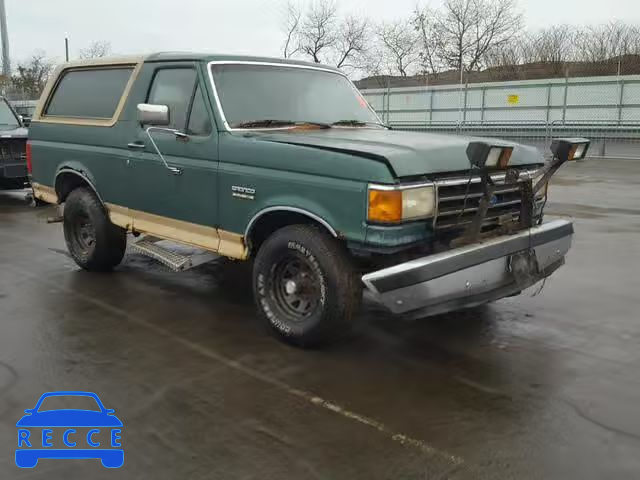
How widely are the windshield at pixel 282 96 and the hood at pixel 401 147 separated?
0.28 m

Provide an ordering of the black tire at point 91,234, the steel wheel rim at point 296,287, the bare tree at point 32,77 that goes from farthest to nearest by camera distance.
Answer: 1. the bare tree at point 32,77
2. the black tire at point 91,234
3. the steel wheel rim at point 296,287

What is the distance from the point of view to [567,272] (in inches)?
257

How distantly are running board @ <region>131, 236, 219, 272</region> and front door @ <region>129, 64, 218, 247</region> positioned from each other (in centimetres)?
21

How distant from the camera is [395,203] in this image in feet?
12.4

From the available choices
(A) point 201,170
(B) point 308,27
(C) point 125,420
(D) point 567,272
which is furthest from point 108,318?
(B) point 308,27

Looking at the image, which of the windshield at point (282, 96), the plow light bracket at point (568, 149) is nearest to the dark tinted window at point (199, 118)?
the windshield at point (282, 96)

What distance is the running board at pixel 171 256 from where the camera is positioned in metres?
5.29

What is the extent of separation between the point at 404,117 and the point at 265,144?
2222 centimetres

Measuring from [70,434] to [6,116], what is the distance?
10.9 m

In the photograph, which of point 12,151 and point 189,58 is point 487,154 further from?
point 12,151

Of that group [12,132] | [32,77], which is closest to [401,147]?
[12,132]

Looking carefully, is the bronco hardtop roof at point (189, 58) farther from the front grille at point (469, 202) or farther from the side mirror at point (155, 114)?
the front grille at point (469, 202)

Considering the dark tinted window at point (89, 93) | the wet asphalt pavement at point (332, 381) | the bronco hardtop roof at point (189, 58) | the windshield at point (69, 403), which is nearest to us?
the wet asphalt pavement at point (332, 381)

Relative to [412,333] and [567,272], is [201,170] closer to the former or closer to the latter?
[412,333]
